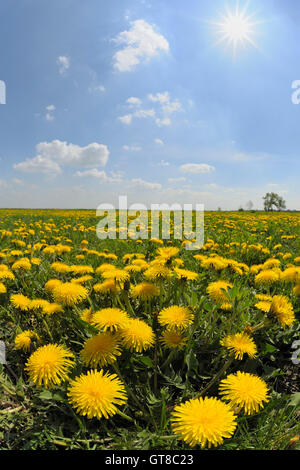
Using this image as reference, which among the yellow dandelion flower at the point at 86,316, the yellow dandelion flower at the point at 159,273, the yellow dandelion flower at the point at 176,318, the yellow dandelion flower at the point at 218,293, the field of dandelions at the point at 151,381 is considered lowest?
the field of dandelions at the point at 151,381

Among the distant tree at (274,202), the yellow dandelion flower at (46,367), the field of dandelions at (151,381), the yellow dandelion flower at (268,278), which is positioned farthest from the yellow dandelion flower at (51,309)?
the distant tree at (274,202)

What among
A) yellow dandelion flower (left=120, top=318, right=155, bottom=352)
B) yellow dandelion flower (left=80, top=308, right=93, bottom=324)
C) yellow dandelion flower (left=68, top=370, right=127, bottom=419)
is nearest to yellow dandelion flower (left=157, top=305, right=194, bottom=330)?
yellow dandelion flower (left=120, top=318, right=155, bottom=352)

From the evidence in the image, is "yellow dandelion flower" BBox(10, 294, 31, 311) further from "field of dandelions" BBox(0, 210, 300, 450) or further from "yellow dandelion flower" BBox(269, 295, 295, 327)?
"yellow dandelion flower" BBox(269, 295, 295, 327)

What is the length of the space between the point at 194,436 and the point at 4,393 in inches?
51.3

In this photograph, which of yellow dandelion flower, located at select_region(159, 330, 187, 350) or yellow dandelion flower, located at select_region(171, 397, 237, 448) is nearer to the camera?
yellow dandelion flower, located at select_region(171, 397, 237, 448)

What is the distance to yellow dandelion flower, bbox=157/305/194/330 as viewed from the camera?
1399 millimetres

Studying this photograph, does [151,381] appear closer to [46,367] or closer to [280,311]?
[46,367]

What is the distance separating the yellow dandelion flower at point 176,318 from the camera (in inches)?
55.1

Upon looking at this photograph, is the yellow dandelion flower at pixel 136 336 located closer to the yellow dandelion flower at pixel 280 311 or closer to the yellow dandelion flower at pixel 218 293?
the yellow dandelion flower at pixel 218 293

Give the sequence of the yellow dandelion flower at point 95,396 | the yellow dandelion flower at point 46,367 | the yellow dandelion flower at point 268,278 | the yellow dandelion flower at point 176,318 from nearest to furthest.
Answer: the yellow dandelion flower at point 95,396
the yellow dandelion flower at point 46,367
the yellow dandelion flower at point 176,318
the yellow dandelion flower at point 268,278

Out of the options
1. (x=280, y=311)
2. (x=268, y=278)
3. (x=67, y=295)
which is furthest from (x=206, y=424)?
(x=268, y=278)

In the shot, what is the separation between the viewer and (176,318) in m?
1.42
